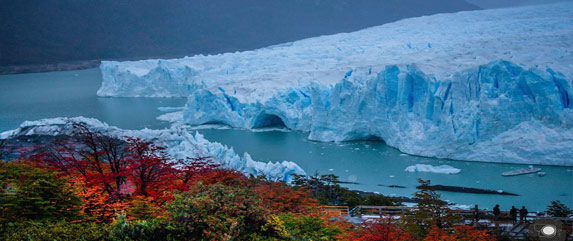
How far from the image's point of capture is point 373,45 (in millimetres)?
29312

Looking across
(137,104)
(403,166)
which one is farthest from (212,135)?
(137,104)

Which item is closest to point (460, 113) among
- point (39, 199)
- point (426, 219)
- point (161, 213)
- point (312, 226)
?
point (426, 219)

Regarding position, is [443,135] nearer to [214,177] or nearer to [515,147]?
[515,147]

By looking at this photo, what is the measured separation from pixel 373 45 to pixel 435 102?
14.0m

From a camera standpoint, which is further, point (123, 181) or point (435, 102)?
point (435, 102)

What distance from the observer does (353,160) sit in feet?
53.5

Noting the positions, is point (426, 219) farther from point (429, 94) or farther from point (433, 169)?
point (429, 94)

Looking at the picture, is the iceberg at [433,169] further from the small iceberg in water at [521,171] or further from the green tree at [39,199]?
the green tree at [39,199]

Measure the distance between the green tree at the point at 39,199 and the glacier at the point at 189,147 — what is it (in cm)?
720

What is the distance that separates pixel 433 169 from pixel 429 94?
2.92m

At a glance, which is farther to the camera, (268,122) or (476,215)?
(268,122)

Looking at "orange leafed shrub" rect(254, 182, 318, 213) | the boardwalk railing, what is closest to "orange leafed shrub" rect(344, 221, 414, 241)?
the boardwalk railing

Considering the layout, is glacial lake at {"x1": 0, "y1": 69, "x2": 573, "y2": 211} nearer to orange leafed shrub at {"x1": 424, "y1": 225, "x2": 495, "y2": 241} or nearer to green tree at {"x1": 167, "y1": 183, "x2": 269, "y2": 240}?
orange leafed shrub at {"x1": 424, "y1": 225, "x2": 495, "y2": 241}

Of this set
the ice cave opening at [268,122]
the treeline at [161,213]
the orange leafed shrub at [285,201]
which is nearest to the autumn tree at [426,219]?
the treeline at [161,213]
